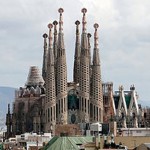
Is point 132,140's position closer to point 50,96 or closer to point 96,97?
point 50,96

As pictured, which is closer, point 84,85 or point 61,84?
point 61,84

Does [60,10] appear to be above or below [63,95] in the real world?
above

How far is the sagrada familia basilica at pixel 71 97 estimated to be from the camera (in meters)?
153

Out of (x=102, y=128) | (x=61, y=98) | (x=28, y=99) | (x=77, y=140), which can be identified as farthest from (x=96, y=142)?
(x=28, y=99)

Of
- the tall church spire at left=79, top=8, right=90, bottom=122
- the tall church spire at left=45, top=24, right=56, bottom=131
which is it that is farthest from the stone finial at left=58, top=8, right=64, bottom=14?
the tall church spire at left=45, top=24, right=56, bottom=131

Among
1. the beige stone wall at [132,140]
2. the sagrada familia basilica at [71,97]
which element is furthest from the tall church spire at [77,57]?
the beige stone wall at [132,140]

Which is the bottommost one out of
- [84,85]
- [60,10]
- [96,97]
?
[96,97]

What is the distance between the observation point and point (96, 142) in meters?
66.5

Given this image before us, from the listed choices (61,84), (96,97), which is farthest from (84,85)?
(61,84)

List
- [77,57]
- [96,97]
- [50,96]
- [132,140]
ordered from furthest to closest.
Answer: [77,57]
[96,97]
[50,96]
[132,140]

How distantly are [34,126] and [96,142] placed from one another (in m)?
91.3

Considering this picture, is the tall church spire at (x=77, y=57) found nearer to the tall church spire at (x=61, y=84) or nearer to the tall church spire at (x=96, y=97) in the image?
the tall church spire at (x=96, y=97)

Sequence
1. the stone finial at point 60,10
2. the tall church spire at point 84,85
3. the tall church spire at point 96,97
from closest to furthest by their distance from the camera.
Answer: the tall church spire at point 84,85
the tall church spire at point 96,97
the stone finial at point 60,10

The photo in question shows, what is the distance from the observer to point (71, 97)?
15788cm
